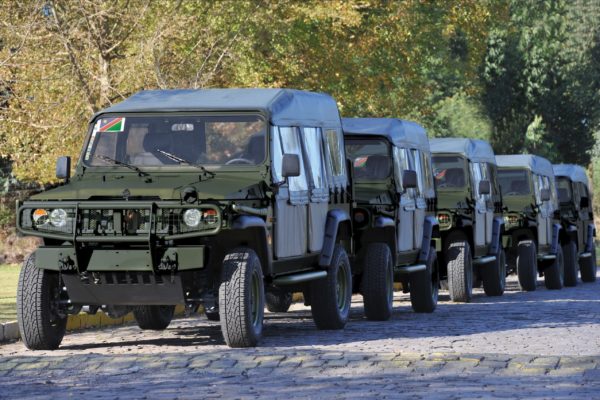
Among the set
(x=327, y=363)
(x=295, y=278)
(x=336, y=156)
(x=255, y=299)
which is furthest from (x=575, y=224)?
(x=327, y=363)

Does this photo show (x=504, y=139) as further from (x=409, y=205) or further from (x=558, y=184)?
(x=409, y=205)

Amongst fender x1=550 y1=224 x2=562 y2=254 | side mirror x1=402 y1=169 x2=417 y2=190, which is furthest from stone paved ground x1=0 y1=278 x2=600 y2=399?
fender x1=550 y1=224 x2=562 y2=254

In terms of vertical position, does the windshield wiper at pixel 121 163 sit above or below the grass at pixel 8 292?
above

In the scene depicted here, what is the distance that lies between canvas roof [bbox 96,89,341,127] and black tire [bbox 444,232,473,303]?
5.87 m

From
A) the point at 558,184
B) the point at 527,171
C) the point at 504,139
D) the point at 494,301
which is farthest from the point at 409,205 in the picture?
the point at 504,139

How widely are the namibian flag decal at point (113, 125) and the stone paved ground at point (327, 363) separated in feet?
6.39

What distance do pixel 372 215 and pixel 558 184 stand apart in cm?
1614

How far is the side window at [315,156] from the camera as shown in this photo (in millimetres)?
15618

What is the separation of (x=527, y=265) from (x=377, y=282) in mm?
9034

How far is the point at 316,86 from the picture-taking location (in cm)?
3469

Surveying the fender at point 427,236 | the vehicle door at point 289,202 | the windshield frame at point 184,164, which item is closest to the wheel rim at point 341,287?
the vehicle door at point 289,202

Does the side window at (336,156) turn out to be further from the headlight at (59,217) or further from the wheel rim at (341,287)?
the headlight at (59,217)

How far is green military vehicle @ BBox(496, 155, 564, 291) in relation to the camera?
2595 centimetres

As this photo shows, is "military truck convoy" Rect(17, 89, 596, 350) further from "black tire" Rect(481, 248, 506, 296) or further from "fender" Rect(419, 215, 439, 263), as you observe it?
"black tire" Rect(481, 248, 506, 296)
